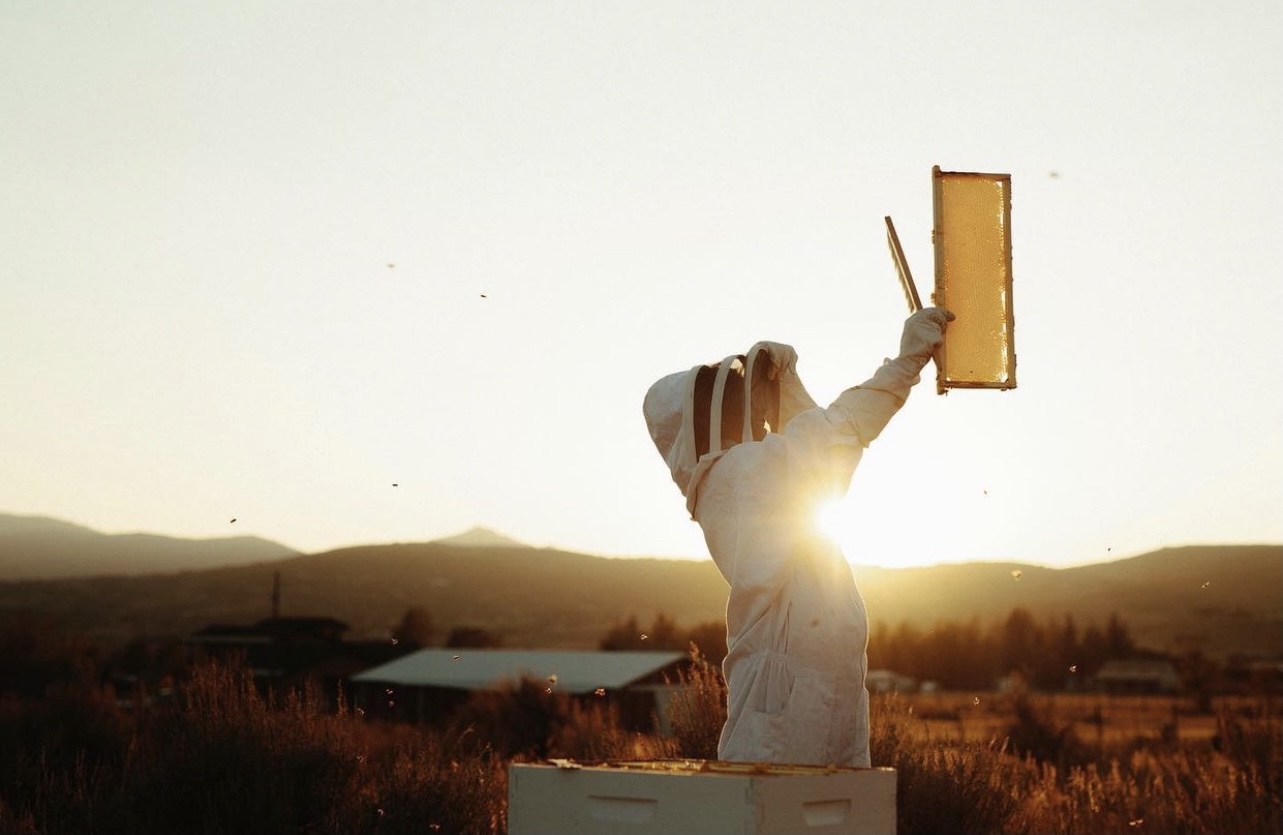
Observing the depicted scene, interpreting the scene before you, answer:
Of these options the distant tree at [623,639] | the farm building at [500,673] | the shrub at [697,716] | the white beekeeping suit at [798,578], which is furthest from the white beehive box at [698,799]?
the distant tree at [623,639]

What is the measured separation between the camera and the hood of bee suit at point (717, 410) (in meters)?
7.74

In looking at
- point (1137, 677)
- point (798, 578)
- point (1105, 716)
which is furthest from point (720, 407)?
point (1137, 677)

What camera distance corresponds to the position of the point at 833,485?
739cm

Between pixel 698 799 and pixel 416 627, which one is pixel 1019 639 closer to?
pixel 416 627

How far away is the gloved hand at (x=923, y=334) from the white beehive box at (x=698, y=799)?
8.42 ft

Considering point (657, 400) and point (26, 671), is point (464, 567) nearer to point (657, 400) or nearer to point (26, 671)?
point (26, 671)

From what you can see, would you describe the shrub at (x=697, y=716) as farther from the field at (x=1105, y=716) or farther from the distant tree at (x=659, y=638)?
the distant tree at (x=659, y=638)

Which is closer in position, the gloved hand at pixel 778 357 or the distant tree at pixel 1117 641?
the gloved hand at pixel 778 357

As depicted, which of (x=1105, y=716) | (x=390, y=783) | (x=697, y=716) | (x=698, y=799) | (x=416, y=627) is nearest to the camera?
(x=698, y=799)

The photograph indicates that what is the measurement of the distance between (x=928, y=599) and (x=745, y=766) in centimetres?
14707

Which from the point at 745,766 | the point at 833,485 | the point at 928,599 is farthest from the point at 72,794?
the point at 928,599

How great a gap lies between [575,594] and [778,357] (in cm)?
13398

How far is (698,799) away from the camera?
15.7 feet

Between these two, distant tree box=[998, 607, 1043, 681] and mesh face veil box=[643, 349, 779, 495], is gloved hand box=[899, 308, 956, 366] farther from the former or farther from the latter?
distant tree box=[998, 607, 1043, 681]
